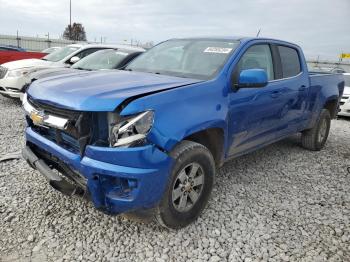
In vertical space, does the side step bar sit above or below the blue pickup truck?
below

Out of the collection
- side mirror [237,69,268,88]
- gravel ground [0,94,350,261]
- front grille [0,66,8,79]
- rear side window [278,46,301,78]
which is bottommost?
gravel ground [0,94,350,261]

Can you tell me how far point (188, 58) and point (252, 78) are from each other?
861mm

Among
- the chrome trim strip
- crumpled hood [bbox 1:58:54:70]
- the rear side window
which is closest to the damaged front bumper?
the chrome trim strip

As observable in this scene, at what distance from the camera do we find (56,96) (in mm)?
2715

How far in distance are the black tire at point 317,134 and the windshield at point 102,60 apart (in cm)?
395

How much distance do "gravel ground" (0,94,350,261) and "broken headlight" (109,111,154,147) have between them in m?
0.66

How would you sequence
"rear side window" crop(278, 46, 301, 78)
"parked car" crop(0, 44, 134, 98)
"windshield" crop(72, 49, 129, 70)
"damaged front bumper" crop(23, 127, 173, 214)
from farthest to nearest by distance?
"parked car" crop(0, 44, 134, 98) → "windshield" crop(72, 49, 129, 70) → "rear side window" crop(278, 46, 301, 78) → "damaged front bumper" crop(23, 127, 173, 214)

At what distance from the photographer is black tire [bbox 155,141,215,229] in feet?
8.94

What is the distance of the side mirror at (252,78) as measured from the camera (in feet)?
10.7

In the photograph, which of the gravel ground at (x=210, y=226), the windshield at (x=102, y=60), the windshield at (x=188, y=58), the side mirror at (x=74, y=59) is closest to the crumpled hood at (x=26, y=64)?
the side mirror at (x=74, y=59)

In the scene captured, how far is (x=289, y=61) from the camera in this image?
470 cm

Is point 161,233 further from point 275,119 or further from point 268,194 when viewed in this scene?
point 275,119

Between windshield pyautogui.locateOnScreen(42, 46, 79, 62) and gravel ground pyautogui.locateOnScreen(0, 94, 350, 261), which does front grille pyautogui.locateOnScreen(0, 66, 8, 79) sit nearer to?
windshield pyautogui.locateOnScreen(42, 46, 79, 62)

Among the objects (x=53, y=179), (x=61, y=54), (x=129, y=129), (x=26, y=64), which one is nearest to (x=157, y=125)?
(x=129, y=129)
